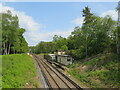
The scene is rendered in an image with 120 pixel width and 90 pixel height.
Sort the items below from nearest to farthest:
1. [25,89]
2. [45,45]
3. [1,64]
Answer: [25,89] < [1,64] < [45,45]

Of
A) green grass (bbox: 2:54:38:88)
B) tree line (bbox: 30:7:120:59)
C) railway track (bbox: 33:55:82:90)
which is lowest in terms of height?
railway track (bbox: 33:55:82:90)

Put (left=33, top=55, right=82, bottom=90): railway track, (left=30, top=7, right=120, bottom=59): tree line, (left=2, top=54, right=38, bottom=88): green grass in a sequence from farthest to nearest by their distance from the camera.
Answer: (left=30, top=7, right=120, bottom=59): tree line < (left=33, top=55, right=82, bottom=90): railway track < (left=2, top=54, right=38, bottom=88): green grass

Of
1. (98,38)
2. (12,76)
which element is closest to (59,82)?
(12,76)

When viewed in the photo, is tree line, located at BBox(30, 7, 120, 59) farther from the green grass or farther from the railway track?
the green grass

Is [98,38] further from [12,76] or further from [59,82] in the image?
[12,76]

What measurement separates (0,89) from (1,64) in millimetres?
4955

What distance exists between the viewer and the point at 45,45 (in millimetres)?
103750

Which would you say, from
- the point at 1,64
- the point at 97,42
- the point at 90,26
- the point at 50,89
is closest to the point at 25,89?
the point at 50,89

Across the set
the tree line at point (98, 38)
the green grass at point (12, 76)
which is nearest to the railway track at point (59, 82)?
the green grass at point (12, 76)

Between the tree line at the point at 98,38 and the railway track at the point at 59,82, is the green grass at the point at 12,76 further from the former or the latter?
the tree line at the point at 98,38

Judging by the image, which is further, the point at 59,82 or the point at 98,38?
the point at 98,38

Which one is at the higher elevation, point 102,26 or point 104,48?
point 102,26

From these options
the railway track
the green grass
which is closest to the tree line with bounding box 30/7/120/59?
the railway track

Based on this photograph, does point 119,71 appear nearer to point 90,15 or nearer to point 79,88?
point 79,88
